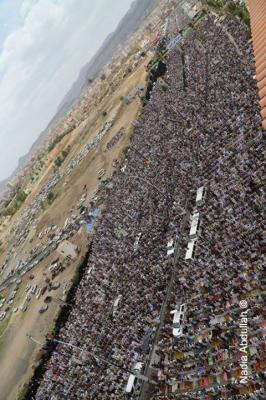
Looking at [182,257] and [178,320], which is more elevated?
[178,320]

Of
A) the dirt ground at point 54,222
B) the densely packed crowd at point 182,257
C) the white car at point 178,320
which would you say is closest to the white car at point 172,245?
the densely packed crowd at point 182,257

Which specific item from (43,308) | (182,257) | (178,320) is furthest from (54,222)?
(178,320)

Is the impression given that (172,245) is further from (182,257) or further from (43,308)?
(43,308)

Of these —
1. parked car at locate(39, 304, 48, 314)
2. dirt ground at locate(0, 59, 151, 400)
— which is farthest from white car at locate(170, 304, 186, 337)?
parked car at locate(39, 304, 48, 314)

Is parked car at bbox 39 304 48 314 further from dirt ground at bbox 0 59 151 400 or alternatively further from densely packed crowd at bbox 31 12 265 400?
densely packed crowd at bbox 31 12 265 400

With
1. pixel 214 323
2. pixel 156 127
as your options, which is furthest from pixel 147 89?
pixel 214 323

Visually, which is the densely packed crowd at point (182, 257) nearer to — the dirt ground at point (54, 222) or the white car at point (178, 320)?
the white car at point (178, 320)
